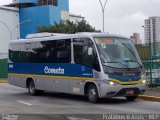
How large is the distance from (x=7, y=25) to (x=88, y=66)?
75.0 metres

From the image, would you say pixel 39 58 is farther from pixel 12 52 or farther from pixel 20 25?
pixel 20 25

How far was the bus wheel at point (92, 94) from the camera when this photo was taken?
1703cm

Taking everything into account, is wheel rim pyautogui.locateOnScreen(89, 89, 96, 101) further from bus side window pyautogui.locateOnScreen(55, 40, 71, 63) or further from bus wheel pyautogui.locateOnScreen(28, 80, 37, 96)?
bus wheel pyautogui.locateOnScreen(28, 80, 37, 96)

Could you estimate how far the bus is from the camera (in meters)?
16.7

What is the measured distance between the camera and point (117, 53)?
1716cm

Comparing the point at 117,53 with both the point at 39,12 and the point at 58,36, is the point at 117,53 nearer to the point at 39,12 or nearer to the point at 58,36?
the point at 58,36

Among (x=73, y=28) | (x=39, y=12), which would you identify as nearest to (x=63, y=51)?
(x=73, y=28)

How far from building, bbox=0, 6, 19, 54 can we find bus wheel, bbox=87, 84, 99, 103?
7267cm

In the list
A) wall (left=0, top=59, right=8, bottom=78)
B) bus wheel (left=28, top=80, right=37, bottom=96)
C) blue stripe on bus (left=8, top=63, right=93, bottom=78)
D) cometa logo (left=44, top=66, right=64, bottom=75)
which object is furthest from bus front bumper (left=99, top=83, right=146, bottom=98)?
wall (left=0, top=59, right=8, bottom=78)

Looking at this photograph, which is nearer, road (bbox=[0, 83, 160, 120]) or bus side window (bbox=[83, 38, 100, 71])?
road (bbox=[0, 83, 160, 120])

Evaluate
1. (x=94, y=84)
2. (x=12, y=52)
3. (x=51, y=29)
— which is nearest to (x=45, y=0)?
(x=51, y=29)

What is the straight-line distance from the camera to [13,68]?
23.3m

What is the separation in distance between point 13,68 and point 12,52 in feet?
3.01

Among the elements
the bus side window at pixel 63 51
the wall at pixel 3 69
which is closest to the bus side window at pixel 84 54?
the bus side window at pixel 63 51
